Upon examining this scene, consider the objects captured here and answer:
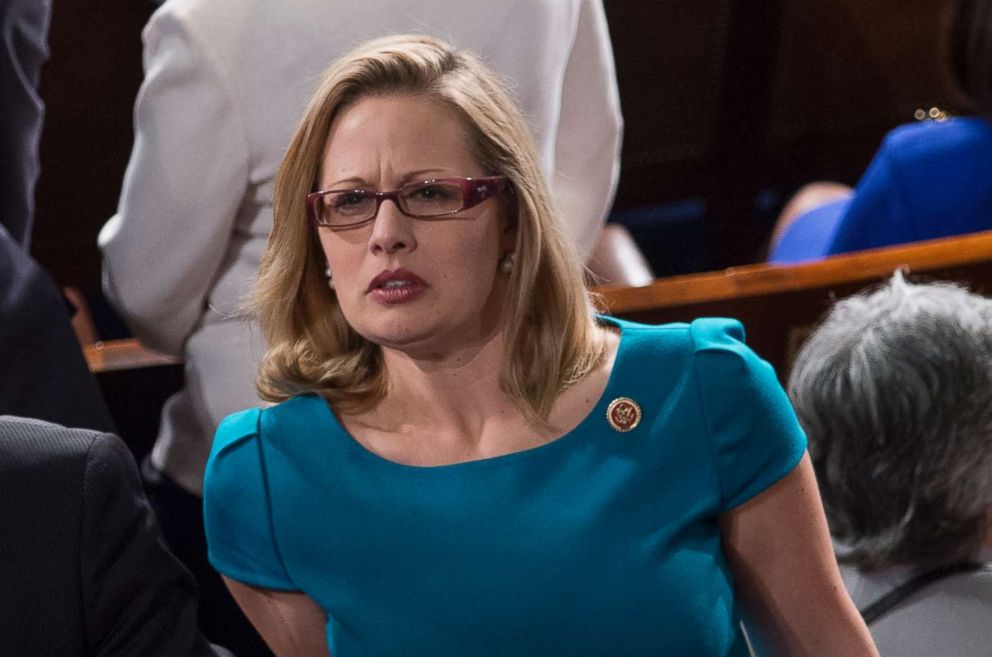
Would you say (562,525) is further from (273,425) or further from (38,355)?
(38,355)

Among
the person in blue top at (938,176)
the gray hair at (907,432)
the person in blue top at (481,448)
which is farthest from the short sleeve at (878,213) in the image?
the person in blue top at (481,448)

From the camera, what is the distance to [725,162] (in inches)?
134

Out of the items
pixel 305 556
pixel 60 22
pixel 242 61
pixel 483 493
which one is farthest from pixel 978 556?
pixel 60 22

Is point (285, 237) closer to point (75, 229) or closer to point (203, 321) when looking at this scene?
point (203, 321)

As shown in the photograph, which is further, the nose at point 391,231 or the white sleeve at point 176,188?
the white sleeve at point 176,188

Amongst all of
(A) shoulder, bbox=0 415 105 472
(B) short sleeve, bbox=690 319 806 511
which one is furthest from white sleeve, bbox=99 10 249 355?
(B) short sleeve, bbox=690 319 806 511

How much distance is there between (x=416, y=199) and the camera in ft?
4.95

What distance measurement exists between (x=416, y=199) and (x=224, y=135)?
23.4 inches

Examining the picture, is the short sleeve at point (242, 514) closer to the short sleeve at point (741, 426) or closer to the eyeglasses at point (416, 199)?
the eyeglasses at point (416, 199)

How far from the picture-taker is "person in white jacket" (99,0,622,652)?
198cm

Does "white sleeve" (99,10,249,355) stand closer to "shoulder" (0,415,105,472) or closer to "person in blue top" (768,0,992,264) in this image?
"shoulder" (0,415,105,472)

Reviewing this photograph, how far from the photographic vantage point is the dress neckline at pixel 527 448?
59.7 inches

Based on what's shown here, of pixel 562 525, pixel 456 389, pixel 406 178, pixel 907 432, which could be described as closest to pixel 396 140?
pixel 406 178

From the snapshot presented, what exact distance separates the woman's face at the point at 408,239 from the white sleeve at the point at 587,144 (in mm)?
758
